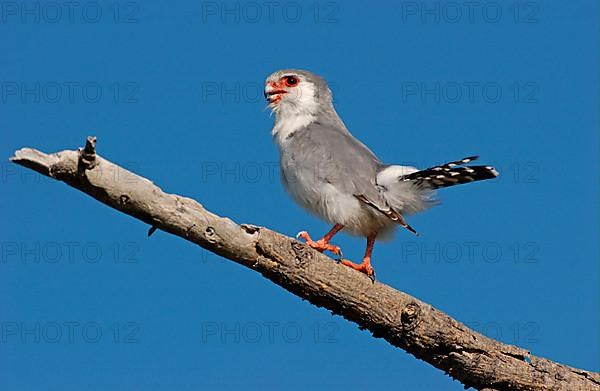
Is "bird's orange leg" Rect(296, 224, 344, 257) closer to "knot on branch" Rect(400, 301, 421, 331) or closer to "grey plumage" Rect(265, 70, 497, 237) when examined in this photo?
"grey plumage" Rect(265, 70, 497, 237)

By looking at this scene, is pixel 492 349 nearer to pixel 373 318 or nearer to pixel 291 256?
pixel 373 318

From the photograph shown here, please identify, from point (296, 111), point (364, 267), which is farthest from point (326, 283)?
point (296, 111)

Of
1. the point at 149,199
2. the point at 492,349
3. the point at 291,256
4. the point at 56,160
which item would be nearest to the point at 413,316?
the point at 492,349

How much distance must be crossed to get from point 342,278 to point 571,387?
2268 millimetres

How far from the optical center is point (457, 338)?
6543mm

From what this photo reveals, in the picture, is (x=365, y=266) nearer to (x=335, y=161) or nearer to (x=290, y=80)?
(x=335, y=161)

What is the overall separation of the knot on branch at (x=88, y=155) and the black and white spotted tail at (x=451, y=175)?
10.6 feet

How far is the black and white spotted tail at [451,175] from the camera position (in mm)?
6891

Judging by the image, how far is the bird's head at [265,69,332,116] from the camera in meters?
8.38

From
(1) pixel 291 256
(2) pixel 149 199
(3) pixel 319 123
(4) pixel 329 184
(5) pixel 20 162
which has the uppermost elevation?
(3) pixel 319 123

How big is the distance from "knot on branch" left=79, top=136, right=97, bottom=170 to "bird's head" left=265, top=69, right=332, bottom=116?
144 inches

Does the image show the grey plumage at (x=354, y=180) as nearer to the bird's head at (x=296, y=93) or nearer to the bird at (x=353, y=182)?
the bird at (x=353, y=182)

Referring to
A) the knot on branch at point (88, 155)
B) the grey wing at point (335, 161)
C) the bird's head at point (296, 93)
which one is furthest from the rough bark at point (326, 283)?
the bird's head at point (296, 93)

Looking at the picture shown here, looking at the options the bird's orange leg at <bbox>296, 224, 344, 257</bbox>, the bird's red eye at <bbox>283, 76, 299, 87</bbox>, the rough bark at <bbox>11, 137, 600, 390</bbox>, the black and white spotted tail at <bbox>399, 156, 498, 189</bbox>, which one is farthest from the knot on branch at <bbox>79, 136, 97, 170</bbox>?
the bird's red eye at <bbox>283, 76, 299, 87</bbox>
